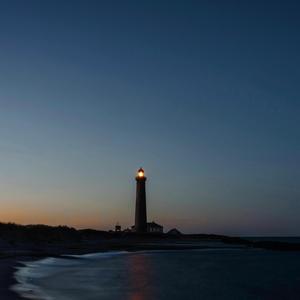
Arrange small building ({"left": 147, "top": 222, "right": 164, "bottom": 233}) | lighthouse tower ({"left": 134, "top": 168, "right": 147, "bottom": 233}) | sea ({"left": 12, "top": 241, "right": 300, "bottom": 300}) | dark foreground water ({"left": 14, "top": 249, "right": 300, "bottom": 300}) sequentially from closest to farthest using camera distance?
1. sea ({"left": 12, "top": 241, "right": 300, "bottom": 300})
2. dark foreground water ({"left": 14, "top": 249, "right": 300, "bottom": 300})
3. lighthouse tower ({"left": 134, "top": 168, "right": 147, "bottom": 233})
4. small building ({"left": 147, "top": 222, "right": 164, "bottom": 233})

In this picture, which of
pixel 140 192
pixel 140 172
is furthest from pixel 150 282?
pixel 140 172

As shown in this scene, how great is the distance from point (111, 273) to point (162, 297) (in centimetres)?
981

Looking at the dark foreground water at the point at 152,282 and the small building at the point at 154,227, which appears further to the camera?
the small building at the point at 154,227

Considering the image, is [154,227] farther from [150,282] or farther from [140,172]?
[150,282]

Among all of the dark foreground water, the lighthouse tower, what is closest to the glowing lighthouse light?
the lighthouse tower

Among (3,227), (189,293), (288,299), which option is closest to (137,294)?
(189,293)

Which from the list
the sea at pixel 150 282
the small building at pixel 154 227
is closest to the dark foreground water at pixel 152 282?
the sea at pixel 150 282

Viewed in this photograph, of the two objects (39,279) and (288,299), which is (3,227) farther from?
(288,299)

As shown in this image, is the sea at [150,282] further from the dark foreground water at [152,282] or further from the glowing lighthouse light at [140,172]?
the glowing lighthouse light at [140,172]

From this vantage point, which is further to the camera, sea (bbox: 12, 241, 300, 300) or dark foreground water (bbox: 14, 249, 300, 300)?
dark foreground water (bbox: 14, 249, 300, 300)

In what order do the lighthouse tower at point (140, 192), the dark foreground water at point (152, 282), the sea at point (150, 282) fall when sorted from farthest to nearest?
the lighthouse tower at point (140, 192) → the dark foreground water at point (152, 282) → the sea at point (150, 282)

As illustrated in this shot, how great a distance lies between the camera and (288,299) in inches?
920

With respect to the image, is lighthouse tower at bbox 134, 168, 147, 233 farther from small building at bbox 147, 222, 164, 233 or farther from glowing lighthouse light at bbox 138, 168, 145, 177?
small building at bbox 147, 222, 164, 233

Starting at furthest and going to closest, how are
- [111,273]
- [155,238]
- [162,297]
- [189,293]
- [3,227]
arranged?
1. [155,238]
2. [3,227]
3. [111,273]
4. [189,293]
5. [162,297]
